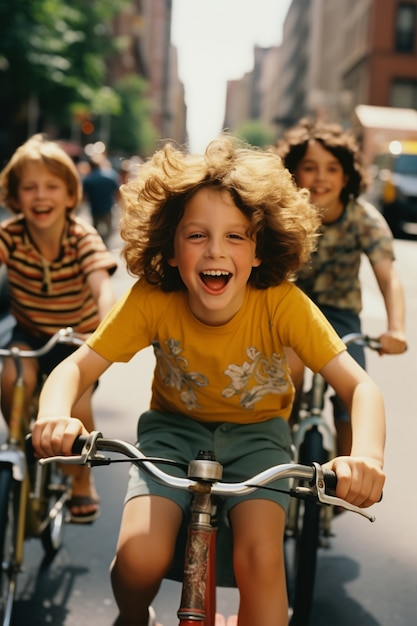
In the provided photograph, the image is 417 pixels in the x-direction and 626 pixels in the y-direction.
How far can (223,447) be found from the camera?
10.6 feet

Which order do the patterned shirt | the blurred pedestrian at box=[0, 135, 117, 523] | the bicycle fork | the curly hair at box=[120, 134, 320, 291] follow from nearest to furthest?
the bicycle fork
the curly hair at box=[120, 134, 320, 291]
the blurred pedestrian at box=[0, 135, 117, 523]
the patterned shirt

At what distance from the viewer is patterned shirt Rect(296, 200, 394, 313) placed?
4.86 m

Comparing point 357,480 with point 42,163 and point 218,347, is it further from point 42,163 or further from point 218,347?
point 42,163

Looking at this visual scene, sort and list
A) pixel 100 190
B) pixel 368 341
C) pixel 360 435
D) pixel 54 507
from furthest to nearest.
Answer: pixel 100 190 < pixel 54 507 < pixel 368 341 < pixel 360 435

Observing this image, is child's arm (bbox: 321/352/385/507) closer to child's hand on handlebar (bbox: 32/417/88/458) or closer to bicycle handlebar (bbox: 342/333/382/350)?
child's hand on handlebar (bbox: 32/417/88/458)

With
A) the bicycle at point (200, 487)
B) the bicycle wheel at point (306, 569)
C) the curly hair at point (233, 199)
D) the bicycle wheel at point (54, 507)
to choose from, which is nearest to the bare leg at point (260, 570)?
the bicycle at point (200, 487)

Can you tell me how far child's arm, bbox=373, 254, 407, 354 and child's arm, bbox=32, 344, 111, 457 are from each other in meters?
1.59

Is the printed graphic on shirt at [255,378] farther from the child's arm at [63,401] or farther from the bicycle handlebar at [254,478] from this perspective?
the bicycle handlebar at [254,478]

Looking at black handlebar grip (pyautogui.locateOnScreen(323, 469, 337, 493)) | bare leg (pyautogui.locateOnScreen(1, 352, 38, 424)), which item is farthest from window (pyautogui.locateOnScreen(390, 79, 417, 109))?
black handlebar grip (pyautogui.locateOnScreen(323, 469, 337, 493))

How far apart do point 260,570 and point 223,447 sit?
1.62ft

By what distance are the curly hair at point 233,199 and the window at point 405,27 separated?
61.5m

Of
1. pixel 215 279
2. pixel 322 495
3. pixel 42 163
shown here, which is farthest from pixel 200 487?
pixel 42 163

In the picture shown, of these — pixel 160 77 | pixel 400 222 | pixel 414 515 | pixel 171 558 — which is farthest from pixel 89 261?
pixel 160 77

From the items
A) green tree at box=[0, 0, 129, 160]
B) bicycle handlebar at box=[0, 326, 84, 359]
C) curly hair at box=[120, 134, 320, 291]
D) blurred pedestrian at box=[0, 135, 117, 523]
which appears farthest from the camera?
green tree at box=[0, 0, 129, 160]
